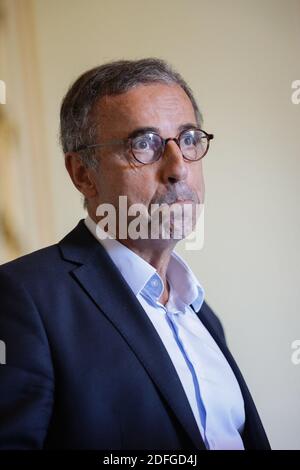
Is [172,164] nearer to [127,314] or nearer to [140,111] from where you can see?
[140,111]

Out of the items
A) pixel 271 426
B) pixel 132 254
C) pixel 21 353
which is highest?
pixel 132 254

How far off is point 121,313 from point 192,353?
19 centimetres

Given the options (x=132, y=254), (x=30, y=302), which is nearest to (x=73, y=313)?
(x=30, y=302)

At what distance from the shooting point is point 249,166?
1.27m

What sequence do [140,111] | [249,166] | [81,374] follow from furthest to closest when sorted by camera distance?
1. [249,166]
2. [140,111]
3. [81,374]

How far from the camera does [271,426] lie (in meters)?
1.29

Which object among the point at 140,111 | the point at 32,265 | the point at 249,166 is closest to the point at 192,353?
the point at 32,265

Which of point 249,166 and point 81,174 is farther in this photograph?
point 249,166

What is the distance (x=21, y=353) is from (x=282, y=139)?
1.01 m

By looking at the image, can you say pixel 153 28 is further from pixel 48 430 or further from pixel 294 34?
pixel 48 430

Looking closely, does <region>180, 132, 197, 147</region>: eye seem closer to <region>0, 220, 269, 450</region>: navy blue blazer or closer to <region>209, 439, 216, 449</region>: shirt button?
<region>0, 220, 269, 450</region>: navy blue blazer

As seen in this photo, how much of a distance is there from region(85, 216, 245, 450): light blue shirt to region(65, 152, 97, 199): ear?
2.4 inches

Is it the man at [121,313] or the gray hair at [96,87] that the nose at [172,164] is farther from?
the gray hair at [96,87]

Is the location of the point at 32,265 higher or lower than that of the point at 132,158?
lower
